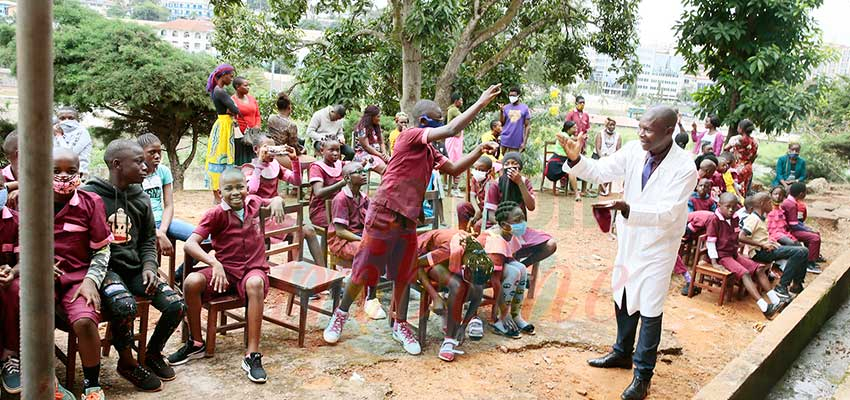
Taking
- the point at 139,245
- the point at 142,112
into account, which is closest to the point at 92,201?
the point at 139,245

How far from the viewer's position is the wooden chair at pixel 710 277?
21.0ft

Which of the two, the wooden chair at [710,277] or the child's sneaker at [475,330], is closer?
the child's sneaker at [475,330]

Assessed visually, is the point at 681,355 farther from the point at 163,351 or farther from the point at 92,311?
the point at 92,311

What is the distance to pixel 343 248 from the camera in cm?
520

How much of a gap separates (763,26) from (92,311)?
1140 cm

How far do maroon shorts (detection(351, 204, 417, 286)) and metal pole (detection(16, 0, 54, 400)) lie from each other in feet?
9.38

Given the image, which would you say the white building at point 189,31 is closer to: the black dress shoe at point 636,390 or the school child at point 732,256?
the school child at point 732,256

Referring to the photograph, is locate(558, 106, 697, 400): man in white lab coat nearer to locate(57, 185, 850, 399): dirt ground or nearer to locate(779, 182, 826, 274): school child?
locate(57, 185, 850, 399): dirt ground

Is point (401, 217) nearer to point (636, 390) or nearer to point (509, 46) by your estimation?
point (636, 390)

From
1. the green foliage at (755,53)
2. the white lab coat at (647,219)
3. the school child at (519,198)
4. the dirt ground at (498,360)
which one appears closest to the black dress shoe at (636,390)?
the dirt ground at (498,360)

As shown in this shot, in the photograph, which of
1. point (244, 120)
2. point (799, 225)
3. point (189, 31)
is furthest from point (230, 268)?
point (189, 31)

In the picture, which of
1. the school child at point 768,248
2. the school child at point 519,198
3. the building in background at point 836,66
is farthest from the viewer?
the building in background at point 836,66

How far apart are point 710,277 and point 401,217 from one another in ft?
12.5

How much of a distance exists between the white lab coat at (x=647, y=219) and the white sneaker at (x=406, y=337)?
137 centimetres
